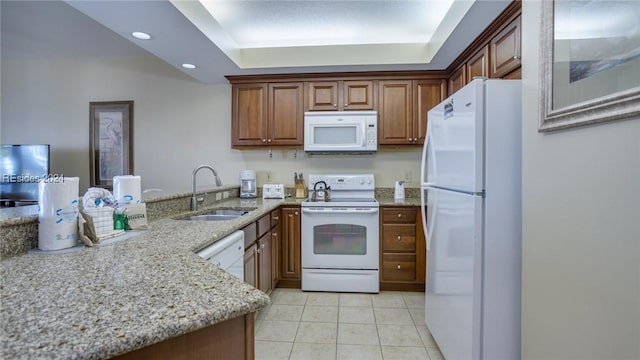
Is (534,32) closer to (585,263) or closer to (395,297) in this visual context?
(585,263)

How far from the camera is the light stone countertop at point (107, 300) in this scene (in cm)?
56

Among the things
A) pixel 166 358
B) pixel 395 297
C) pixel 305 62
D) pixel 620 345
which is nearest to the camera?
pixel 166 358

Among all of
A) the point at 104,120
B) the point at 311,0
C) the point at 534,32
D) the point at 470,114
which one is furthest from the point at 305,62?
the point at 104,120

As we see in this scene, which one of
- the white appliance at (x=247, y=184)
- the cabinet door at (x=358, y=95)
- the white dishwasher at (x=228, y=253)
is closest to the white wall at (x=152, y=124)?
the white appliance at (x=247, y=184)

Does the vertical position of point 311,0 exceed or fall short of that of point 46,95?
it exceeds it

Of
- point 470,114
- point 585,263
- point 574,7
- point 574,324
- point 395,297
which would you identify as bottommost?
point 395,297

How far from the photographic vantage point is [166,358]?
0.67 meters

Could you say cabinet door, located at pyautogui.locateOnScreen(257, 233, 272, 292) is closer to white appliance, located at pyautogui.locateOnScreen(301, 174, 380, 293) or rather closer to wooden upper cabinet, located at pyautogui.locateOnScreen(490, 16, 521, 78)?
white appliance, located at pyautogui.locateOnScreen(301, 174, 380, 293)

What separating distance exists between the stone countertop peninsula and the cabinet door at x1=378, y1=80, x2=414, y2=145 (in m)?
2.56

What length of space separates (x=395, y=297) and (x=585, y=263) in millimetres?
2125

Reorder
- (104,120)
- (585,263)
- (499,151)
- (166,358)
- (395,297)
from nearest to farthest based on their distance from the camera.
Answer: (166,358) → (585,263) → (499,151) → (395,297) → (104,120)

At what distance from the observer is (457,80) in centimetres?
295

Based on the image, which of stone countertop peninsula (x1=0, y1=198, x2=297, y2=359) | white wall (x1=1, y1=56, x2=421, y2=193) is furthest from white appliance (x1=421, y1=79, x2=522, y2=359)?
white wall (x1=1, y1=56, x2=421, y2=193)

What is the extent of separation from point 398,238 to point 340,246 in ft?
1.89
